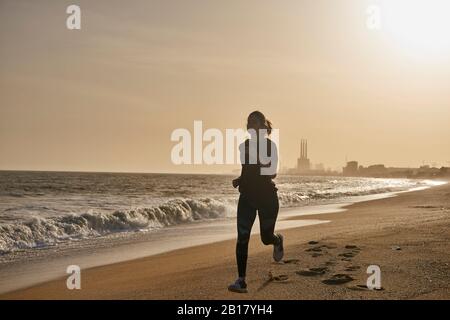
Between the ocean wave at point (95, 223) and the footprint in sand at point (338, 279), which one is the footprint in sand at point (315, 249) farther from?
the ocean wave at point (95, 223)

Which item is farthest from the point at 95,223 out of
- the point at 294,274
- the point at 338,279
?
the point at 338,279

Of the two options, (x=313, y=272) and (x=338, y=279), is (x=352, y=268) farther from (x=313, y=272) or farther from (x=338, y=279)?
(x=338, y=279)

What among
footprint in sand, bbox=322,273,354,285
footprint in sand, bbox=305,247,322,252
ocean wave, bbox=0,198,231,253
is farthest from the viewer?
ocean wave, bbox=0,198,231,253

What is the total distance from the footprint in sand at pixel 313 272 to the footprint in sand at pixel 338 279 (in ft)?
0.89

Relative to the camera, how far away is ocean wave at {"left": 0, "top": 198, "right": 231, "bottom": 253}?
41.7 feet

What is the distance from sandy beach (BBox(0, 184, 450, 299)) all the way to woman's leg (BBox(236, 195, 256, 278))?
1.22 ft

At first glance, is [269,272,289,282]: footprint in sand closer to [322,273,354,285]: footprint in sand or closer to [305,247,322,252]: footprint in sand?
[322,273,354,285]: footprint in sand

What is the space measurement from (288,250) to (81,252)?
4.94 meters

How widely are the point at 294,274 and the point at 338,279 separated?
68cm

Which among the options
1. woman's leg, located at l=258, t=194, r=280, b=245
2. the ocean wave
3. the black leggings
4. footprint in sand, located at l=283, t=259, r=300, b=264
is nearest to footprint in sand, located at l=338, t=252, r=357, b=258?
footprint in sand, located at l=283, t=259, r=300, b=264
